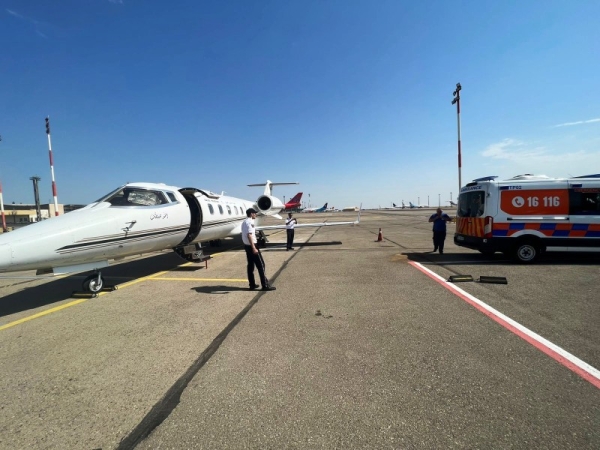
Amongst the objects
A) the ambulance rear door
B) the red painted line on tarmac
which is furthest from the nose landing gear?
the ambulance rear door

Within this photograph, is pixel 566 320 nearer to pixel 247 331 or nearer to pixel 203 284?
pixel 247 331

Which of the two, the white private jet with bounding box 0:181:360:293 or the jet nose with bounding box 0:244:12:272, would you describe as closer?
the jet nose with bounding box 0:244:12:272

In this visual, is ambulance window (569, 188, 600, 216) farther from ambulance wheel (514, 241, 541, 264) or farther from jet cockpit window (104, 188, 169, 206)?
jet cockpit window (104, 188, 169, 206)

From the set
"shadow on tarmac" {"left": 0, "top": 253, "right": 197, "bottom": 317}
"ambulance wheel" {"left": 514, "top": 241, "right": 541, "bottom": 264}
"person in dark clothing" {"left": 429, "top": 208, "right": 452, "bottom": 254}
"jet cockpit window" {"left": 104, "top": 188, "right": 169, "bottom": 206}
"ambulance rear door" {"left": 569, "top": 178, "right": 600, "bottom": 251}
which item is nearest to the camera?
"shadow on tarmac" {"left": 0, "top": 253, "right": 197, "bottom": 317}

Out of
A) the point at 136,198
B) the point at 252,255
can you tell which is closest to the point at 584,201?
the point at 252,255

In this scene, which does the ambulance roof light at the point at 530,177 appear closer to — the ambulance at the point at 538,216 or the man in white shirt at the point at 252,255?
the ambulance at the point at 538,216

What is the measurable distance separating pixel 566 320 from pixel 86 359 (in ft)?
21.6

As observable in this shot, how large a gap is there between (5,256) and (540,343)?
7567 millimetres

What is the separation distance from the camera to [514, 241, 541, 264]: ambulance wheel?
26.2 feet

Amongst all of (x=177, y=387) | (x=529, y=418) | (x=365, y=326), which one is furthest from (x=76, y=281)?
(x=529, y=418)

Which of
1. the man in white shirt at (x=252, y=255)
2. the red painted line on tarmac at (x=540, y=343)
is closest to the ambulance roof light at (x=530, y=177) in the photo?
the red painted line on tarmac at (x=540, y=343)

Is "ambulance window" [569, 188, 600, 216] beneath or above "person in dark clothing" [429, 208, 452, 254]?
above

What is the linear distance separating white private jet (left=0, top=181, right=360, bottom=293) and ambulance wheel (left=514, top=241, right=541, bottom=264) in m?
9.21

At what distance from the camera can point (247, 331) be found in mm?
4012
